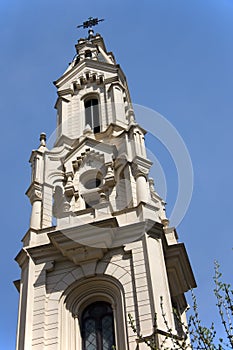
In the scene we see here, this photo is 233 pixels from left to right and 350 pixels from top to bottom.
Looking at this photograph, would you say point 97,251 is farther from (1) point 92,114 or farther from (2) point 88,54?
(2) point 88,54

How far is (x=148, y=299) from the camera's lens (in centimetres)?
1842

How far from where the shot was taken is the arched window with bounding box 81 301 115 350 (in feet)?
61.2

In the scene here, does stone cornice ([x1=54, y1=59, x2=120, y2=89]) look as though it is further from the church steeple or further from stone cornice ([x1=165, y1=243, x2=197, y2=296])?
stone cornice ([x1=165, y1=243, x2=197, y2=296])

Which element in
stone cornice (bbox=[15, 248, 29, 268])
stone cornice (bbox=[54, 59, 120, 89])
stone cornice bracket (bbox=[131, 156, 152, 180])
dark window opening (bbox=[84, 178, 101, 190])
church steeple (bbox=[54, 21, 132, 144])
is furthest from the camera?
stone cornice (bbox=[54, 59, 120, 89])

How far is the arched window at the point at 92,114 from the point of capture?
30.5m

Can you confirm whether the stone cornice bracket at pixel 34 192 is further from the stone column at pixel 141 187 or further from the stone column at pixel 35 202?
the stone column at pixel 141 187

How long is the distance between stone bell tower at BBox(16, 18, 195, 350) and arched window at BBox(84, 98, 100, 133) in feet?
3.24

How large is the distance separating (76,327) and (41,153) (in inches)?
410

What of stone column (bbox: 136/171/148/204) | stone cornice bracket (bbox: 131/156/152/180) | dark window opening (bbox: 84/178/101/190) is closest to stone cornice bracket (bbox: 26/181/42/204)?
dark window opening (bbox: 84/178/101/190)

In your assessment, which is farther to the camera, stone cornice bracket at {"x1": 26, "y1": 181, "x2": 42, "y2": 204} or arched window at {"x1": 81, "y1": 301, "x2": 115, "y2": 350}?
stone cornice bracket at {"x1": 26, "y1": 181, "x2": 42, "y2": 204}

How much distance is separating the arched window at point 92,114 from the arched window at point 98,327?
12.2 m

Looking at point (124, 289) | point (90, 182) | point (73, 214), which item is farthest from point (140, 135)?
point (124, 289)

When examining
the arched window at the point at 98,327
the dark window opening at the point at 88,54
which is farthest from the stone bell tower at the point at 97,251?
the dark window opening at the point at 88,54

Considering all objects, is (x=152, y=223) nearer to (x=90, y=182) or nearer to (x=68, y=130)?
(x=90, y=182)
